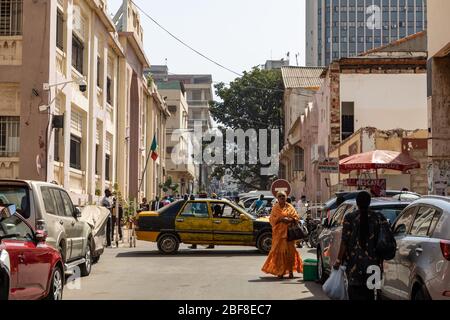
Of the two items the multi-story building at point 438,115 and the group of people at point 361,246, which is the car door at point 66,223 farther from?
the multi-story building at point 438,115

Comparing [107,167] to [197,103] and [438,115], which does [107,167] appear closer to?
[438,115]

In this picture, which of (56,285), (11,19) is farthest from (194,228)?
(56,285)

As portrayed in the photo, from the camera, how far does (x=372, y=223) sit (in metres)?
8.83

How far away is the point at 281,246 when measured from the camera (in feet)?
51.2

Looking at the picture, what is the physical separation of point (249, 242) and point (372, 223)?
13.2 m

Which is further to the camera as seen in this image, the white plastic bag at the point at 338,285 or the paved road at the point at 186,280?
the paved road at the point at 186,280

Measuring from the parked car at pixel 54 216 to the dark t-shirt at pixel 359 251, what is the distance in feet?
14.6

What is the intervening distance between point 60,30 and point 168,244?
34.1 feet

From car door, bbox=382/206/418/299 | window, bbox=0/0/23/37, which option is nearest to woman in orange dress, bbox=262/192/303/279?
car door, bbox=382/206/418/299

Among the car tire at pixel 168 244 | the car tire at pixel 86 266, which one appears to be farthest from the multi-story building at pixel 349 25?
the car tire at pixel 86 266

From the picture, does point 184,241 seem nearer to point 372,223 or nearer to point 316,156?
A: point 372,223

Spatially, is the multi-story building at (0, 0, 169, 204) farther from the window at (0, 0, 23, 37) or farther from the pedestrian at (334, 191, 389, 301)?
the pedestrian at (334, 191, 389, 301)

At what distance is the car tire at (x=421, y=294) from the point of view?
26.6 feet

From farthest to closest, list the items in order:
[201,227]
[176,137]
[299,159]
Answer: [176,137] < [299,159] < [201,227]
